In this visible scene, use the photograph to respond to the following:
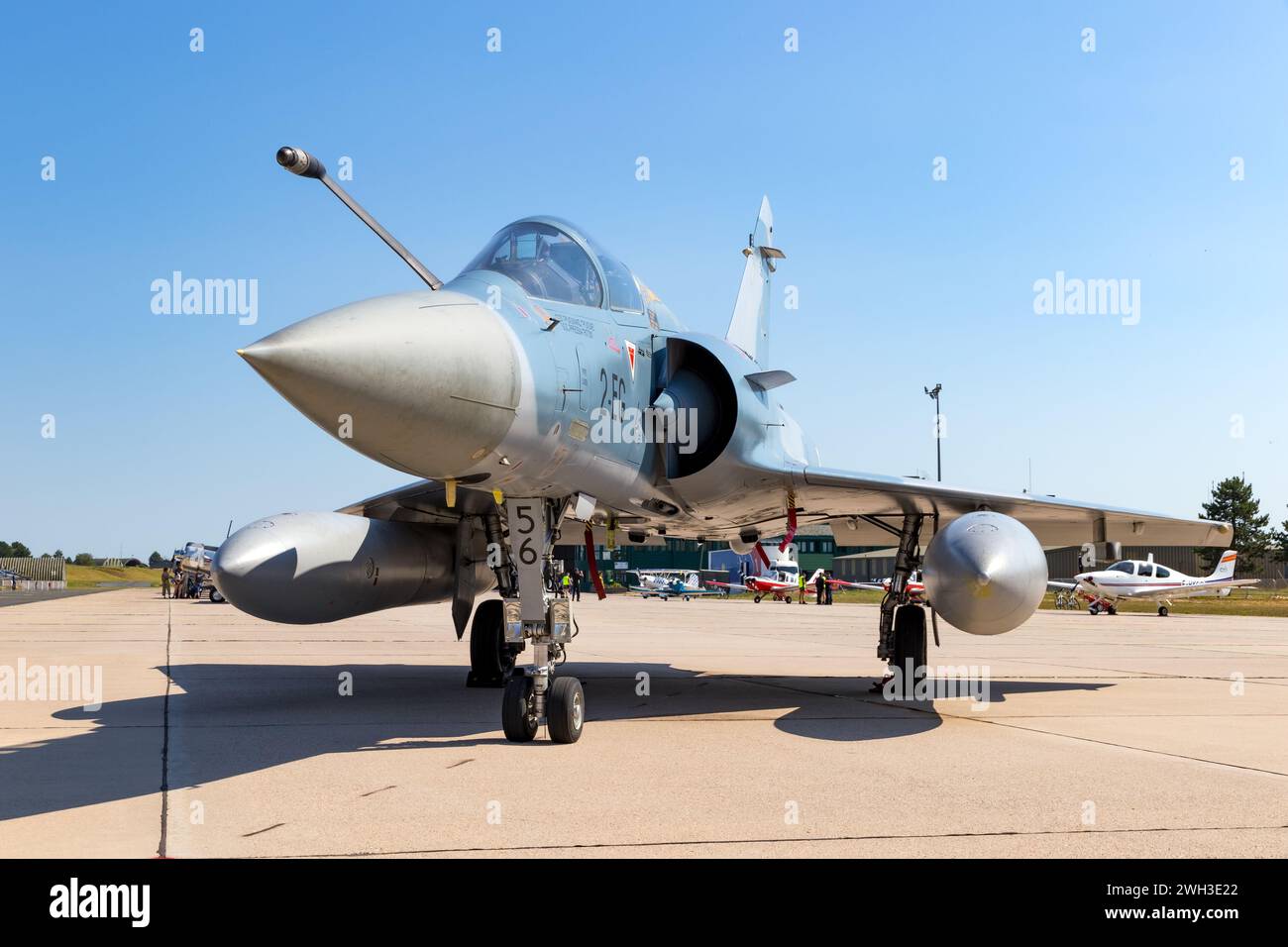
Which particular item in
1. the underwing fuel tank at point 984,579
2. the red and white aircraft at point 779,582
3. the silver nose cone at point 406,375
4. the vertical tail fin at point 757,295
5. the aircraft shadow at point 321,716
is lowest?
the red and white aircraft at point 779,582

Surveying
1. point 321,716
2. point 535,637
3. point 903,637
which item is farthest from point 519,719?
point 903,637

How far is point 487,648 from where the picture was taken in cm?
1080

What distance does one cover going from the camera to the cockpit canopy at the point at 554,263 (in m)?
6.56

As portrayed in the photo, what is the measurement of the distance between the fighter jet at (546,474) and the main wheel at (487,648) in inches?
0.9

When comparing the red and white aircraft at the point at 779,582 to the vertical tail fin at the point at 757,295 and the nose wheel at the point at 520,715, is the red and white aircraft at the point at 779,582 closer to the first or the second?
the vertical tail fin at the point at 757,295

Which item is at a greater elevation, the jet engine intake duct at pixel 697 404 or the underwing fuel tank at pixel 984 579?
the jet engine intake duct at pixel 697 404

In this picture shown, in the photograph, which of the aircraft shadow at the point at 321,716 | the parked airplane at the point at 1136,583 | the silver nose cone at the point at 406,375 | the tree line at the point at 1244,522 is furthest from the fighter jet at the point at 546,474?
the tree line at the point at 1244,522

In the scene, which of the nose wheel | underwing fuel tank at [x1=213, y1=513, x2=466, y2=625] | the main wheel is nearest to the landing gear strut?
the main wheel

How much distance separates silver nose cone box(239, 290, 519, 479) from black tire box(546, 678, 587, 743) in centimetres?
192

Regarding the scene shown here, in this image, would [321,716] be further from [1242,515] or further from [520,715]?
[1242,515]

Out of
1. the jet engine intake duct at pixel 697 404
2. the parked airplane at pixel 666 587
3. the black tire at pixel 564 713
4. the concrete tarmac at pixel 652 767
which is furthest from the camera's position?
the parked airplane at pixel 666 587

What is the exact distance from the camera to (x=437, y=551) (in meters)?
10.6
